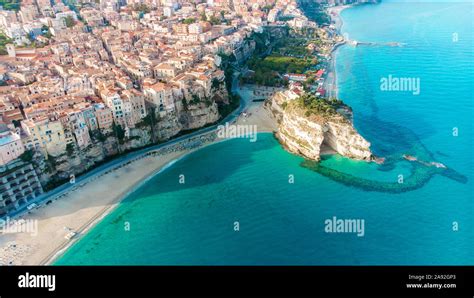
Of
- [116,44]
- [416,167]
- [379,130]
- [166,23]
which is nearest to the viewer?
[416,167]

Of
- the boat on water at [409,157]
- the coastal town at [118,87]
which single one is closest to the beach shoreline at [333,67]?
the coastal town at [118,87]

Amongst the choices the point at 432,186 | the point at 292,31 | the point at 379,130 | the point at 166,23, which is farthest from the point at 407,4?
the point at 432,186

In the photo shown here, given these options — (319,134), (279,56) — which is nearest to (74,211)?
(319,134)

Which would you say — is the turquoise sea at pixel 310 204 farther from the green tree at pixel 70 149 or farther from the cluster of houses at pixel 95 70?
the cluster of houses at pixel 95 70

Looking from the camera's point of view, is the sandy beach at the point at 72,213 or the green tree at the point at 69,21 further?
the green tree at the point at 69,21

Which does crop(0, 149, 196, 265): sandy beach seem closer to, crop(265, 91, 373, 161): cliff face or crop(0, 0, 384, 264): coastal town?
crop(0, 0, 384, 264): coastal town

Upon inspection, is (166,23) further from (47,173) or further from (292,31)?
(47,173)
